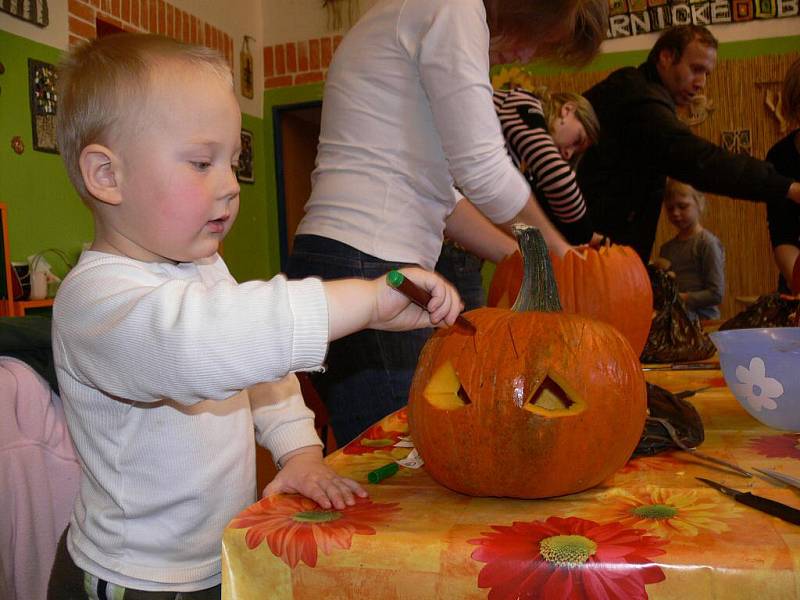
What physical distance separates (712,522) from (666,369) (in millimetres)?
818

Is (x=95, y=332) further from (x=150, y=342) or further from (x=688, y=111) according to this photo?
(x=688, y=111)

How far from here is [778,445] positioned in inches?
32.7

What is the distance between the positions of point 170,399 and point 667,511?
45 cm

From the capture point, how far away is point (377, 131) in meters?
1.23

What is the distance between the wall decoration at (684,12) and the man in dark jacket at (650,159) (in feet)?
7.05

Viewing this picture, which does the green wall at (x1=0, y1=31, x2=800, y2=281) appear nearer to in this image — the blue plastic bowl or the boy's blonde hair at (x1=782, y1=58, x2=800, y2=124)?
the boy's blonde hair at (x1=782, y1=58, x2=800, y2=124)

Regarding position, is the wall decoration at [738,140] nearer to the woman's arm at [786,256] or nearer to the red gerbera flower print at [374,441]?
the woman's arm at [786,256]

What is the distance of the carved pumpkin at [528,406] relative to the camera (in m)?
0.69

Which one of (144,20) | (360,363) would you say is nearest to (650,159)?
(360,363)

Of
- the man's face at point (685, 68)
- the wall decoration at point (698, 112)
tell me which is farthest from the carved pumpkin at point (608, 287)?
the wall decoration at point (698, 112)

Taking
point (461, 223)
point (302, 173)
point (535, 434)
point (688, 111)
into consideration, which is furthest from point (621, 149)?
point (302, 173)

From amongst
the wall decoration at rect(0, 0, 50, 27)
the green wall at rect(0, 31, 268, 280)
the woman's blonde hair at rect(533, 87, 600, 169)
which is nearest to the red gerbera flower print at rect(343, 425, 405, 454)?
the woman's blonde hair at rect(533, 87, 600, 169)

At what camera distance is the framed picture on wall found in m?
4.87

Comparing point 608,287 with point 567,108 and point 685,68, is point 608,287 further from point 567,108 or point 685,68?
point 685,68
